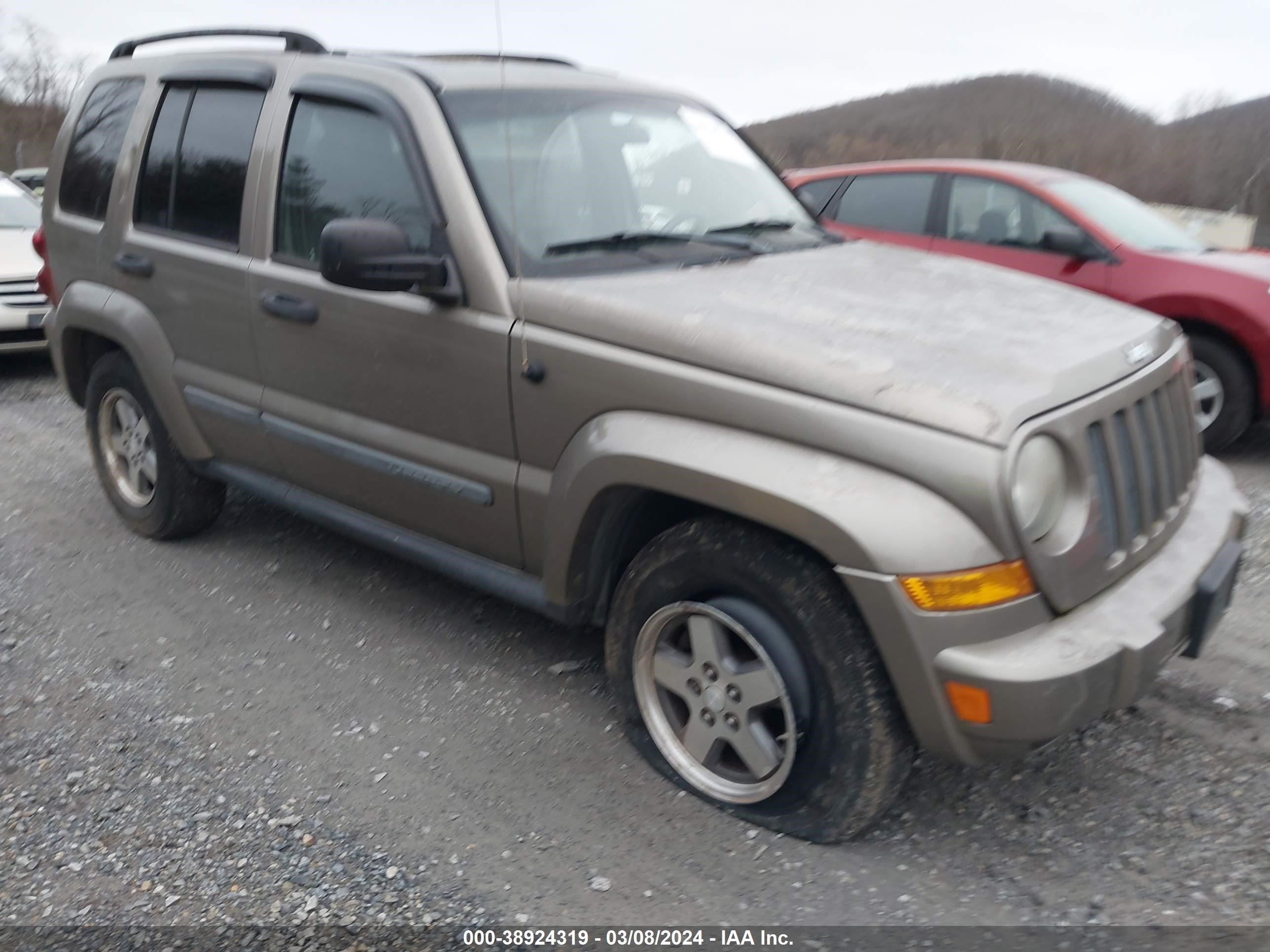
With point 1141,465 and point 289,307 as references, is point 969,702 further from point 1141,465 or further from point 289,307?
point 289,307

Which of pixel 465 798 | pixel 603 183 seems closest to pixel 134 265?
pixel 603 183

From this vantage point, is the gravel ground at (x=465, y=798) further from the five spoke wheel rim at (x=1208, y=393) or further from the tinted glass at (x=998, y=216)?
the tinted glass at (x=998, y=216)

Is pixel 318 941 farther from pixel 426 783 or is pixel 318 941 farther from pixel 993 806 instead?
pixel 993 806

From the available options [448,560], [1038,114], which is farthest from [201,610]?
[1038,114]

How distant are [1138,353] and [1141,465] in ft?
1.16

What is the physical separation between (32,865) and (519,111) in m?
2.50

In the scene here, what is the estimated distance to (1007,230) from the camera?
6.63 metres

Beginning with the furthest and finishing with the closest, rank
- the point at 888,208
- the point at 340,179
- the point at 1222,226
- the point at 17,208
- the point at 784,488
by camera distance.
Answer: the point at 1222,226, the point at 17,208, the point at 888,208, the point at 340,179, the point at 784,488

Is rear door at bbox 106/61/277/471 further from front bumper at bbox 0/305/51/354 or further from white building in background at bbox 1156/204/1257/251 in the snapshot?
white building in background at bbox 1156/204/1257/251

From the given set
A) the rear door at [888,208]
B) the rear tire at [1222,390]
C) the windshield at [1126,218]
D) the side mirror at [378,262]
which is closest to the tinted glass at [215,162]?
the side mirror at [378,262]

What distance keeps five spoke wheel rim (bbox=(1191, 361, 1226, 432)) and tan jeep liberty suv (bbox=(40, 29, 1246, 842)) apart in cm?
298

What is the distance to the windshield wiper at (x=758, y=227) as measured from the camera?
362cm

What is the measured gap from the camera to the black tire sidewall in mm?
4625

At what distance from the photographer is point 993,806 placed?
9.89ft
